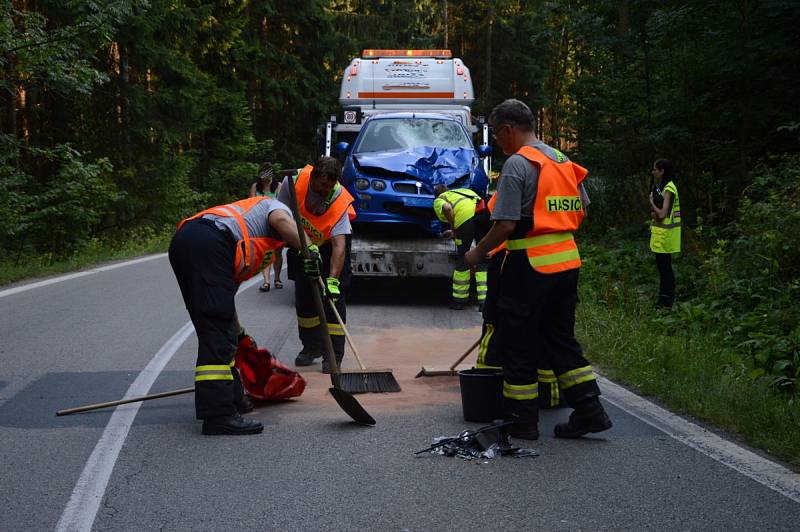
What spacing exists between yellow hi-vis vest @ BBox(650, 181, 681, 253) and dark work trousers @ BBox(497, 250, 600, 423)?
4.72 meters

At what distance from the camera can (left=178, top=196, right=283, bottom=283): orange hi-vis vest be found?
5797 millimetres

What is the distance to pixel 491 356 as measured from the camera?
617 centimetres

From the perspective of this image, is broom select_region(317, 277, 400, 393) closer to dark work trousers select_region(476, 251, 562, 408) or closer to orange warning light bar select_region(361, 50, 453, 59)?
dark work trousers select_region(476, 251, 562, 408)

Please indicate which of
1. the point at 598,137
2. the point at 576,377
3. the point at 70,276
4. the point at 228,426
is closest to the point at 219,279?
the point at 228,426

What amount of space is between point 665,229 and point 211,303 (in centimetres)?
603

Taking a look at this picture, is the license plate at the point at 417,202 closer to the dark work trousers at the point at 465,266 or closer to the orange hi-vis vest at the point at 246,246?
the dark work trousers at the point at 465,266

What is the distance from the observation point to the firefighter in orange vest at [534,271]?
5344 millimetres

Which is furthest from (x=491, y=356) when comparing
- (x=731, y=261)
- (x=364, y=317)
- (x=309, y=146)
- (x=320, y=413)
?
(x=309, y=146)

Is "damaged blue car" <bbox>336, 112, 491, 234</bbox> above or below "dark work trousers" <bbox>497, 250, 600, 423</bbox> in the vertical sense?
above

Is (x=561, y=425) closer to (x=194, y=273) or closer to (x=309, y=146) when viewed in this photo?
(x=194, y=273)

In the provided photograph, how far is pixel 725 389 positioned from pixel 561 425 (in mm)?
1502

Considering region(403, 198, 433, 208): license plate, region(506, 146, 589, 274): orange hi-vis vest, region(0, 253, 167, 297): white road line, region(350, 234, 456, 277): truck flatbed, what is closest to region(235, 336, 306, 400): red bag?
region(506, 146, 589, 274): orange hi-vis vest

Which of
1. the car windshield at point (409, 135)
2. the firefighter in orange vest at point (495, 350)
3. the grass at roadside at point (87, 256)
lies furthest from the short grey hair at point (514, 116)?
the grass at roadside at point (87, 256)

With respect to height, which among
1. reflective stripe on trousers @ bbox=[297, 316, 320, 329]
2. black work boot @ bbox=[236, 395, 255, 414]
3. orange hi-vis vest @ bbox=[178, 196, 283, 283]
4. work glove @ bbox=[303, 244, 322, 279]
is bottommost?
black work boot @ bbox=[236, 395, 255, 414]
